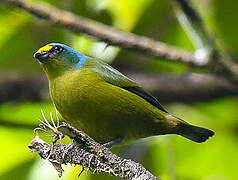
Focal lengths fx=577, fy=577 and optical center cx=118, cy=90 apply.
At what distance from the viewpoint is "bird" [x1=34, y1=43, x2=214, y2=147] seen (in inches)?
117

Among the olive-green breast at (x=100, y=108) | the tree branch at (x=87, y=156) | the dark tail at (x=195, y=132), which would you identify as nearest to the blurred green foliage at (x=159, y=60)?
the dark tail at (x=195, y=132)

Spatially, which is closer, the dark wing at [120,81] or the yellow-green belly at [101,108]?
the yellow-green belly at [101,108]

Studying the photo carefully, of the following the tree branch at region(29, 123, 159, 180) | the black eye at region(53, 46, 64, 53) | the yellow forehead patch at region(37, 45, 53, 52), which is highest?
the tree branch at region(29, 123, 159, 180)

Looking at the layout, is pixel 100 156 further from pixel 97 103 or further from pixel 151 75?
pixel 151 75

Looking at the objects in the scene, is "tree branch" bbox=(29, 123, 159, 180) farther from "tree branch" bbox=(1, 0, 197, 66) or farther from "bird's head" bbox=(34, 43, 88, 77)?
"tree branch" bbox=(1, 0, 197, 66)

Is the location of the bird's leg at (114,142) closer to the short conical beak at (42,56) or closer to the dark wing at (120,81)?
the dark wing at (120,81)

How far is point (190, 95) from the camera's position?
4.83m

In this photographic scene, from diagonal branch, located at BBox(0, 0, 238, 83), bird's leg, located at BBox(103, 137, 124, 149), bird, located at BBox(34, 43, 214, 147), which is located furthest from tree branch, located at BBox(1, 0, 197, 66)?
bird's leg, located at BBox(103, 137, 124, 149)

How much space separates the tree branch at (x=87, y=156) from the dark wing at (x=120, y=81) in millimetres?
944

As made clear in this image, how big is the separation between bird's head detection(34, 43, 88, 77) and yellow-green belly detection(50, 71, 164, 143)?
2.7 inches

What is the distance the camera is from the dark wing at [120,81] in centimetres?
323

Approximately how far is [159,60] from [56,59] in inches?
53.9

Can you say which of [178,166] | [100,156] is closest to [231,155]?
[178,166]

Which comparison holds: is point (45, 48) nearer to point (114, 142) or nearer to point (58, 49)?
point (58, 49)
